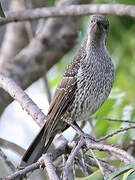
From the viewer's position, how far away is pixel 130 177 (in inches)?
96.1

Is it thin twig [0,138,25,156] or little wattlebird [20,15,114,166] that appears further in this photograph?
little wattlebird [20,15,114,166]

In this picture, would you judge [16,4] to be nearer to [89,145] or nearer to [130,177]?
[89,145]

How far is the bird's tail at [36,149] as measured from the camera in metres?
4.00

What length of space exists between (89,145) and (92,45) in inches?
64.6

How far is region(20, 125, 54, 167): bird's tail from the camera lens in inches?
157

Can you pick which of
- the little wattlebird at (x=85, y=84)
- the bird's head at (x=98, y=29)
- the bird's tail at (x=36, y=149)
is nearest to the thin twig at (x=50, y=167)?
the bird's tail at (x=36, y=149)

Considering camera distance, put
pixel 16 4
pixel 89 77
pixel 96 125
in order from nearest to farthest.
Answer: pixel 89 77 → pixel 96 125 → pixel 16 4

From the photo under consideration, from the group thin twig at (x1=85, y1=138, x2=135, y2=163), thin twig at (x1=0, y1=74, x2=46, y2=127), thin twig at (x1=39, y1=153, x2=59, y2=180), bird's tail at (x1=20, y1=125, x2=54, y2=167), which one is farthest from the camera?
thin twig at (x1=0, y1=74, x2=46, y2=127)

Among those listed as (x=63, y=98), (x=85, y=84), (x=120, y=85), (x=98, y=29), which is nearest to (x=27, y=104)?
(x=63, y=98)

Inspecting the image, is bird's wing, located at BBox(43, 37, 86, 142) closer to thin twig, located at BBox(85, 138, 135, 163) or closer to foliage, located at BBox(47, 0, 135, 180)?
foliage, located at BBox(47, 0, 135, 180)

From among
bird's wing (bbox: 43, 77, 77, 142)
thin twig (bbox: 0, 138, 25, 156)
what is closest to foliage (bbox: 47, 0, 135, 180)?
bird's wing (bbox: 43, 77, 77, 142)

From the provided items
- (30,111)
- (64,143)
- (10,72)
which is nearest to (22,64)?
(10,72)

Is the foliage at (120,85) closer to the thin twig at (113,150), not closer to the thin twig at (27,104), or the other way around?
the thin twig at (27,104)

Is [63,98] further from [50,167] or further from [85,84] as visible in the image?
[50,167]
